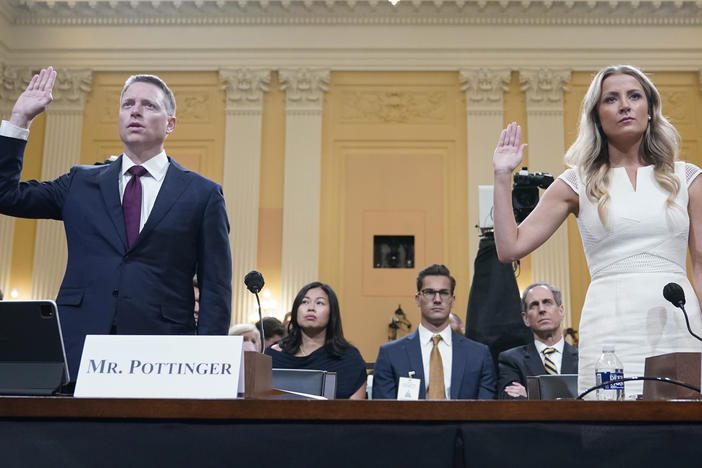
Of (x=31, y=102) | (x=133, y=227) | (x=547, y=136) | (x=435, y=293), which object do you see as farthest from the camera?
(x=547, y=136)

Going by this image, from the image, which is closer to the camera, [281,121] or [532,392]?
[532,392]

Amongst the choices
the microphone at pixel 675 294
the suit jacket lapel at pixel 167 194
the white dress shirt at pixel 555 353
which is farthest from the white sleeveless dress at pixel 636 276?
the white dress shirt at pixel 555 353

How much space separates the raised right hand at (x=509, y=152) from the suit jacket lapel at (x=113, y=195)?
3.65ft

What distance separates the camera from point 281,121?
12461 mm

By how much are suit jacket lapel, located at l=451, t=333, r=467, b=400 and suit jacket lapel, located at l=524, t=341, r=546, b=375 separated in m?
Answer: 0.38

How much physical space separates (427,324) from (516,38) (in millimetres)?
8964

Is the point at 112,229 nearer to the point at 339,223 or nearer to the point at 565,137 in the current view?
the point at 339,223

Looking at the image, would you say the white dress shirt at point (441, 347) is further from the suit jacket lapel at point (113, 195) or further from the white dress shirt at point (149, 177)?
the suit jacket lapel at point (113, 195)

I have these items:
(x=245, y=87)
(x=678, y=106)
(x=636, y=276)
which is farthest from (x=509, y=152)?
(x=678, y=106)

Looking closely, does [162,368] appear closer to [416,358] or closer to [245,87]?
[416,358]

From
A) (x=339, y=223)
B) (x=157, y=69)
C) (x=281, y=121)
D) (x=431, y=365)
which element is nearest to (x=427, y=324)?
(x=431, y=365)

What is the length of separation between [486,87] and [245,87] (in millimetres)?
3782

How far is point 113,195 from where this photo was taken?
2.41 m

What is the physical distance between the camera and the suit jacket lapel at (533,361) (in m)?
4.43
